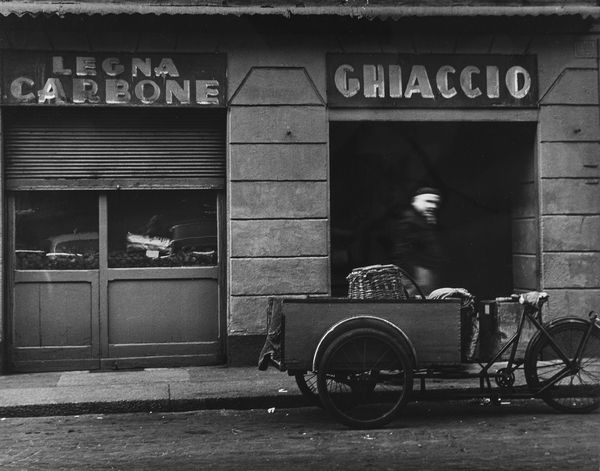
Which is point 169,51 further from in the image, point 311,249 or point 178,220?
point 311,249

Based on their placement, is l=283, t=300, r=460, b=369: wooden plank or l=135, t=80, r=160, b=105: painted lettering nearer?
l=283, t=300, r=460, b=369: wooden plank

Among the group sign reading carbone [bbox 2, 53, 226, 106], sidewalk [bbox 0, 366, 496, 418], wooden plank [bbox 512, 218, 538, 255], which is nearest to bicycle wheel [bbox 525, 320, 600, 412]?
sidewalk [bbox 0, 366, 496, 418]

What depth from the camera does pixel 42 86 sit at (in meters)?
9.94

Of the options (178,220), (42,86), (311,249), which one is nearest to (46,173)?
(42,86)

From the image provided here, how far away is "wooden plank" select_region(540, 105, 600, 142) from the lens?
10.6 meters

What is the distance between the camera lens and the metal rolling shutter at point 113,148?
10.1 metres

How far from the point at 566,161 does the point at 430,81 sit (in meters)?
1.97

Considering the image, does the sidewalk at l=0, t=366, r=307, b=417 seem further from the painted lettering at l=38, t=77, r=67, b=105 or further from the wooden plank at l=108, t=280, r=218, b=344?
the painted lettering at l=38, t=77, r=67, b=105

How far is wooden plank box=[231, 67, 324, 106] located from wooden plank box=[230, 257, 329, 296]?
6.26ft

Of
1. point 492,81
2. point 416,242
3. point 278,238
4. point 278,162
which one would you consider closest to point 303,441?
point 416,242

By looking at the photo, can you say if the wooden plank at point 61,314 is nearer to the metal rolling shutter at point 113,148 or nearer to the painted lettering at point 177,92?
the metal rolling shutter at point 113,148

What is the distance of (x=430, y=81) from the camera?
34.5ft

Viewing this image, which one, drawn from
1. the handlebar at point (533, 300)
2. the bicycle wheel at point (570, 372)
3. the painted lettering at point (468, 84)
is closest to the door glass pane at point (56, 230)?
the painted lettering at point (468, 84)

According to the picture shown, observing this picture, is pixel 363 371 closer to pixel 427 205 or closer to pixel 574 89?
→ pixel 427 205
